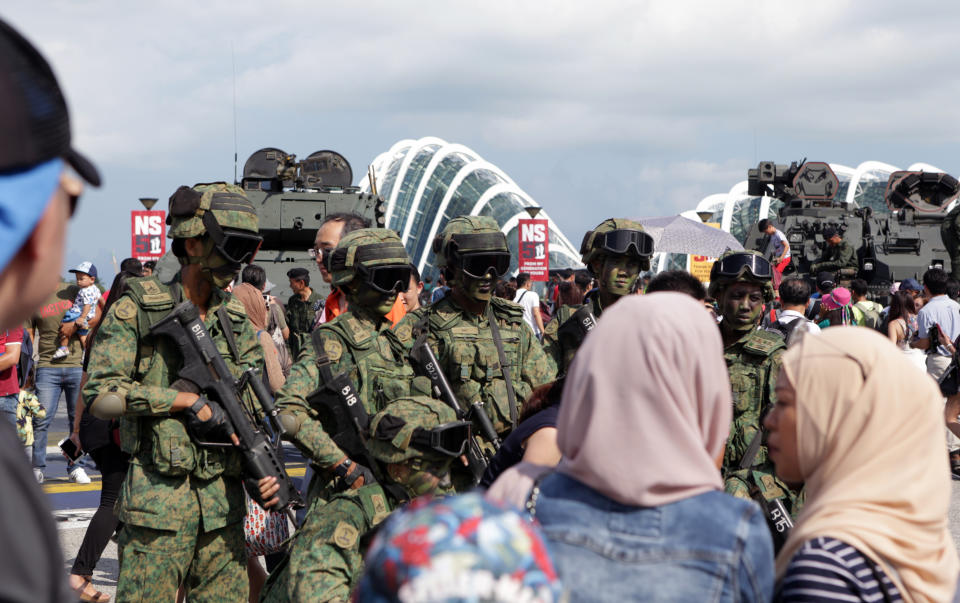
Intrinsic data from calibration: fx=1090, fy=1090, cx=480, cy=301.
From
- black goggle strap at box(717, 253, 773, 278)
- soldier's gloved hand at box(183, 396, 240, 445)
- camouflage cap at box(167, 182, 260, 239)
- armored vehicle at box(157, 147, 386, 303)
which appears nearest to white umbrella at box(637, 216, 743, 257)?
black goggle strap at box(717, 253, 773, 278)

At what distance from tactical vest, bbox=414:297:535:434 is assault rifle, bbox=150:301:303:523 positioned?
0.96 meters

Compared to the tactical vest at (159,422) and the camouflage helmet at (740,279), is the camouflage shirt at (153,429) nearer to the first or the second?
the tactical vest at (159,422)

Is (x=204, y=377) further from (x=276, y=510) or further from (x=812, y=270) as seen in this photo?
(x=812, y=270)

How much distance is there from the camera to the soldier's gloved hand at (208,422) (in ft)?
14.3

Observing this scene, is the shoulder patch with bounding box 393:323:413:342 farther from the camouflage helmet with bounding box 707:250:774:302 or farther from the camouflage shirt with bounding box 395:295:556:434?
the camouflage helmet with bounding box 707:250:774:302

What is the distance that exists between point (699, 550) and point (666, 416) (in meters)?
0.25

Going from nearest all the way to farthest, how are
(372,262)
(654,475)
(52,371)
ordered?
(654,475) < (372,262) < (52,371)

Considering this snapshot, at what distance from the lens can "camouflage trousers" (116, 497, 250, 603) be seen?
4.35 metres

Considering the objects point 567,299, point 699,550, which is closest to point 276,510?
point 699,550

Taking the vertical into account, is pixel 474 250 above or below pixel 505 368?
above

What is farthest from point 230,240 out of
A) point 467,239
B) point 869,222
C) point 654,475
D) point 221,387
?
point 869,222

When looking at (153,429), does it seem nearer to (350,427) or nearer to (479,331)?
(350,427)

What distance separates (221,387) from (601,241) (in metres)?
2.37

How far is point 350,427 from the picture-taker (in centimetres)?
448
